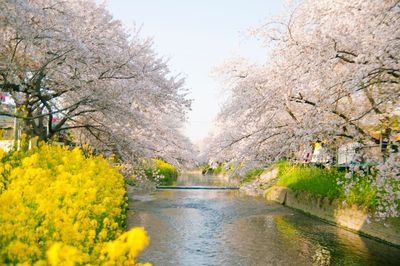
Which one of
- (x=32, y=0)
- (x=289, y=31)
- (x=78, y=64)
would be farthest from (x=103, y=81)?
(x=289, y=31)

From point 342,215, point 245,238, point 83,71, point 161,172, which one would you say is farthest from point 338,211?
point 161,172

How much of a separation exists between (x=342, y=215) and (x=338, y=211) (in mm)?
429

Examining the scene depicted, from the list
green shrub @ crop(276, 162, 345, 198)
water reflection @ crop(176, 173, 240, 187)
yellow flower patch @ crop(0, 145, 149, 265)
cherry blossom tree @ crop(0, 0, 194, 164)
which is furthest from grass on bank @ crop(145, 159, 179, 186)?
yellow flower patch @ crop(0, 145, 149, 265)

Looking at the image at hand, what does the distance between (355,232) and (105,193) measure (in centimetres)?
1011

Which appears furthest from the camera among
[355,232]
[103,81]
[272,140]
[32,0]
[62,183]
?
[272,140]

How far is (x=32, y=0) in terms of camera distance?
12289 mm

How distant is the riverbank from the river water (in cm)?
33

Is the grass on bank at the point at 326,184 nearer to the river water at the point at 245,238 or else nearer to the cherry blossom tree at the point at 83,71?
the river water at the point at 245,238

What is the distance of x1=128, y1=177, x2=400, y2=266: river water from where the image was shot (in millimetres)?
11742

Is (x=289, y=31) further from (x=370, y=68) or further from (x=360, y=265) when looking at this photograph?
(x=360, y=265)

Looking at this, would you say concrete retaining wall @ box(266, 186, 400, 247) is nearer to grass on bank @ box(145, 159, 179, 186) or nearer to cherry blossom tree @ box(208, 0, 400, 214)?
cherry blossom tree @ box(208, 0, 400, 214)

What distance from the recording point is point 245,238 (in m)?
14.5

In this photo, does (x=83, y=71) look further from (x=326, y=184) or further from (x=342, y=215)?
(x=326, y=184)

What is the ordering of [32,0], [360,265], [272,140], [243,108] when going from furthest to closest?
[243,108]
[272,140]
[32,0]
[360,265]
